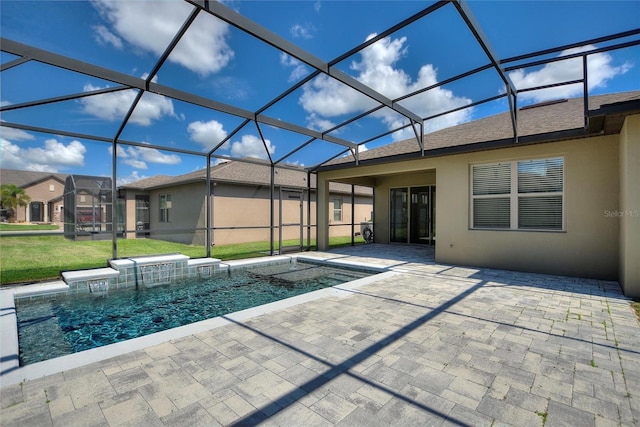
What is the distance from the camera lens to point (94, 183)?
14.3 metres

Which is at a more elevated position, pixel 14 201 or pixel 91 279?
pixel 14 201

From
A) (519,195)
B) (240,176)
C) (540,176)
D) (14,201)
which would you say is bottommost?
(519,195)

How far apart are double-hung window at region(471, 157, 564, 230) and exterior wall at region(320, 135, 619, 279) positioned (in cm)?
19

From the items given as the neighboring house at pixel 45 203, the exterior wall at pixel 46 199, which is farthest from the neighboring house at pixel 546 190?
the exterior wall at pixel 46 199

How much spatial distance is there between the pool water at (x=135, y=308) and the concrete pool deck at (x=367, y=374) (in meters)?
1.23

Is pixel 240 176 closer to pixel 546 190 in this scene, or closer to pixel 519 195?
pixel 519 195

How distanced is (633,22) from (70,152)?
444 inches

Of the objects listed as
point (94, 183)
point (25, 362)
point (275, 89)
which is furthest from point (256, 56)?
point (94, 183)

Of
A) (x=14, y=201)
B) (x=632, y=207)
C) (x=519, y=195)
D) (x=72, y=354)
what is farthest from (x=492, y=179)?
(x=14, y=201)

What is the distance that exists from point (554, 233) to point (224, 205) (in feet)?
37.6

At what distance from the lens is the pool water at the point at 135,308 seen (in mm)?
3793

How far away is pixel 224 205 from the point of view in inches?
520

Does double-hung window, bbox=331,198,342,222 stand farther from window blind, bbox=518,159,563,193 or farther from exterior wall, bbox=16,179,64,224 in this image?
exterior wall, bbox=16,179,64,224

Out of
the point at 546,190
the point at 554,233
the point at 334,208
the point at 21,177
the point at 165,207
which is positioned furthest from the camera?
the point at 334,208
